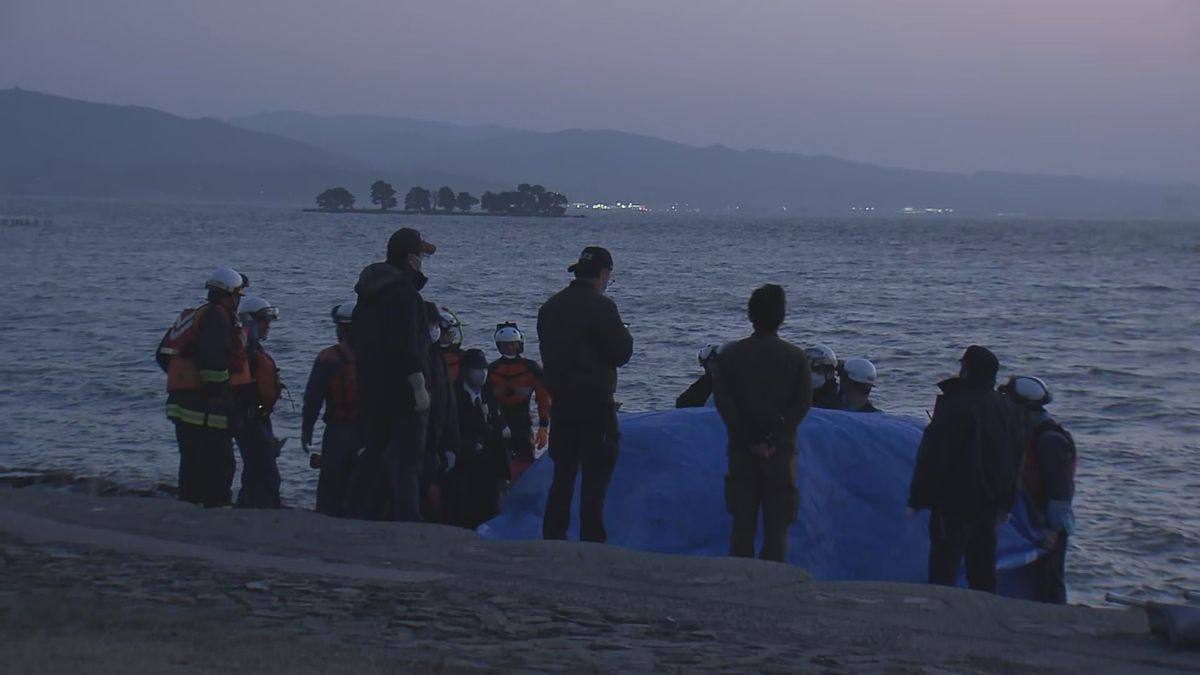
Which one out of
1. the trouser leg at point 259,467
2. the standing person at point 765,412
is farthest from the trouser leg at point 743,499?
the trouser leg at point 259,467

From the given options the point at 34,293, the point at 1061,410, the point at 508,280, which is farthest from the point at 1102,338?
the point at 34,293

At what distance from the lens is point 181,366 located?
Result: 9211 millimetres

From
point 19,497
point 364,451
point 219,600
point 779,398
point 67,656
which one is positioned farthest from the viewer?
point 19,497

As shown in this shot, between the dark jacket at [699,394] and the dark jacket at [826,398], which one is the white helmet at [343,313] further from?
the dark jacket at [826,398]

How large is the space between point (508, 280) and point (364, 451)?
4679cm

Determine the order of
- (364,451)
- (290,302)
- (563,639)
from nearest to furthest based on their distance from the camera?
(563,639)
(364,451)
(290,302)

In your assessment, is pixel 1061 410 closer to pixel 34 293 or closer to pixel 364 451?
pixel 364 451

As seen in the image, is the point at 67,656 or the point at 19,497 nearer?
the point at 67,656

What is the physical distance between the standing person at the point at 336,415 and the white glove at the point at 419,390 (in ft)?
4.59

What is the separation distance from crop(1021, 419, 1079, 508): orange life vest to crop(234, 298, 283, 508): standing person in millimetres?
4809

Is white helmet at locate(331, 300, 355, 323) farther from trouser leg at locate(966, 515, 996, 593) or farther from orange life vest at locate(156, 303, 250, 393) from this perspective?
trouser leg at locate(966, 515, 996, 593)

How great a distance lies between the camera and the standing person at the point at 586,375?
8.14m

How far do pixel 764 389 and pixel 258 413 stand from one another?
Answer: 147 inches

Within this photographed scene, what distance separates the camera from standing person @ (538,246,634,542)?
8141 millimetres
